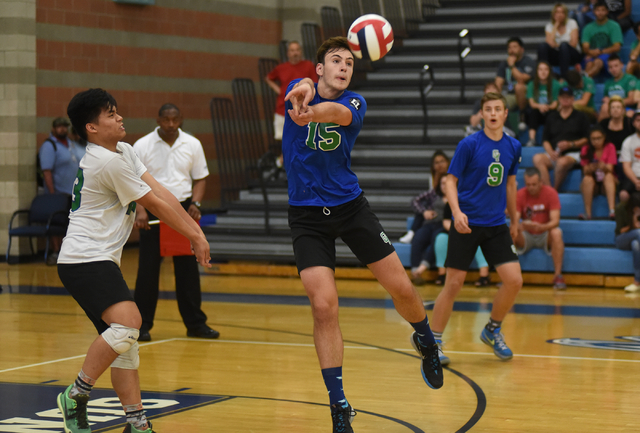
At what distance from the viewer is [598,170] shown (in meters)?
11.6

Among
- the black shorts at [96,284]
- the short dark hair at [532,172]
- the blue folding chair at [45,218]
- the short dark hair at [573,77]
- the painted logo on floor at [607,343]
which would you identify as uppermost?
the short dark hair at [573,77]

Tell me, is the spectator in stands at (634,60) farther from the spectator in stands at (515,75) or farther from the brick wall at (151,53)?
the brick wall at (151,53)

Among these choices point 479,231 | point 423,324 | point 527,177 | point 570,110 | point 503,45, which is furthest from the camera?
point 503,45

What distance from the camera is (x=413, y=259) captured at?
11.5 meters

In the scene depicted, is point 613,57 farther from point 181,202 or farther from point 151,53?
point 181,202

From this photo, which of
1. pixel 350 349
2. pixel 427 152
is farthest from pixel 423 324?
pixel 427 152

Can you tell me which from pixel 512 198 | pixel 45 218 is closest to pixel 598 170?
pixel 512 198

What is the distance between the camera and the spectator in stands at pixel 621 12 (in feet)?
47.5

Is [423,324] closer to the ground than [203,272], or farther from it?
closer to the ground

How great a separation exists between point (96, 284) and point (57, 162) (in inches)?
383

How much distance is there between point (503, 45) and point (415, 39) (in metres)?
1.77

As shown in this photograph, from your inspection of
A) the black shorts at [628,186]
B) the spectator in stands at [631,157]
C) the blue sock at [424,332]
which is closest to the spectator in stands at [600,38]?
the spectator in stands at [631,157]

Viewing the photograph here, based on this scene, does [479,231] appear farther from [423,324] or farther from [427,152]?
[427,152]

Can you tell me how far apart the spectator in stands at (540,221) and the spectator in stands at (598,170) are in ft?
2.23
